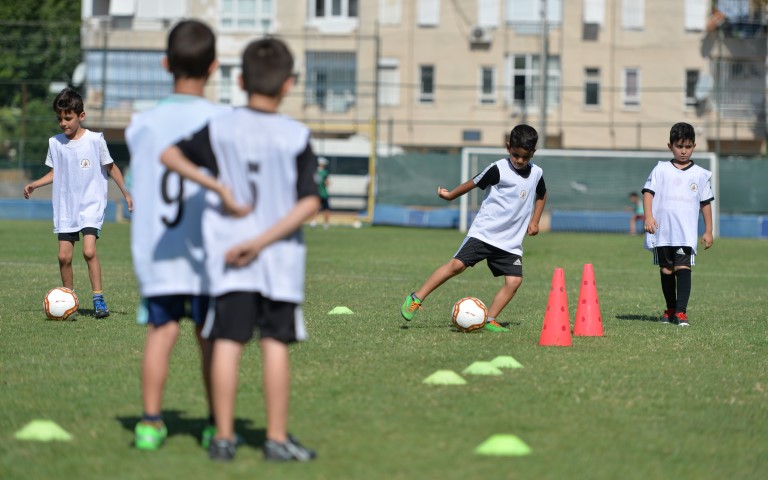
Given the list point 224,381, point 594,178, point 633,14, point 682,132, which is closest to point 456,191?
point 682,132

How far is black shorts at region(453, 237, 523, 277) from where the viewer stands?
1012cm

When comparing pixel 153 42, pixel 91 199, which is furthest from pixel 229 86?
pixel 91 199

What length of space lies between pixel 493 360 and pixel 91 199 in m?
4.36

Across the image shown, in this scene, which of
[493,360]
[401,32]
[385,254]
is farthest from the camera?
[401,32]

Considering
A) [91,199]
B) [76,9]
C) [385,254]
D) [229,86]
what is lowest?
[385,254]

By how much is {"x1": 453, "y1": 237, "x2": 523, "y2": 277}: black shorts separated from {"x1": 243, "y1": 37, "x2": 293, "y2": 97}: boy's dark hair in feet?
17.2

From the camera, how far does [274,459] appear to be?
5004 millimetres

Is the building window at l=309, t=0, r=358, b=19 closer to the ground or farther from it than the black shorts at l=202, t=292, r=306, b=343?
farther from it

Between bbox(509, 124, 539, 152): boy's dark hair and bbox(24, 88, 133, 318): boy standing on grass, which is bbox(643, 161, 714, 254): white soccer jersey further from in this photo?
bbox(24, 88, 133, 318): boy standing on grass

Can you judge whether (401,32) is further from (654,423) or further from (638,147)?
(654,423)

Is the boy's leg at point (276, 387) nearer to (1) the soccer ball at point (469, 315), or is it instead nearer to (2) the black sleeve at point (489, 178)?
(1) the soccer ball at point (469, 315)

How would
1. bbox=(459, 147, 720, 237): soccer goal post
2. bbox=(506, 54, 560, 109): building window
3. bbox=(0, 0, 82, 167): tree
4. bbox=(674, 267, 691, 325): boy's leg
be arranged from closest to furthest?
bbox=(674, 267, 691, 325): boy's leg
bbox=(459, 147, 720, 237): soccer goal post
bbox=(506, 54, 560, 109): building window
bbox=(0, 0, 82, 167): tree

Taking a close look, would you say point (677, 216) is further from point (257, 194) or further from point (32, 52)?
point (32, 52)

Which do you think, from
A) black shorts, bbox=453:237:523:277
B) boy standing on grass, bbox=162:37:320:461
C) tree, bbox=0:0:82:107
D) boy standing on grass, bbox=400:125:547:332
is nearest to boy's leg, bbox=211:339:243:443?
boy standing on grass, bbox=162:37:320:461
